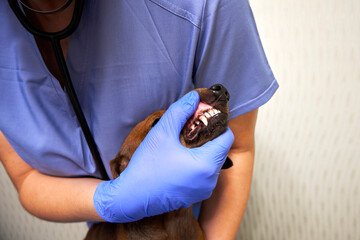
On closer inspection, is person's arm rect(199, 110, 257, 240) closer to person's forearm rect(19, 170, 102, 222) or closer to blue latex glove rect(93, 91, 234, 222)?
blue latex glove rect(93, 91, 234, 222)

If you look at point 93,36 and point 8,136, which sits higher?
point 93,36

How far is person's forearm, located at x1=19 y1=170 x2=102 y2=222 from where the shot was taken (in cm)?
65

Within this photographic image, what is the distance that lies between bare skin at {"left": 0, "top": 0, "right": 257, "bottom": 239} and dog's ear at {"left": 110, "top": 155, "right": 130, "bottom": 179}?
7 centimetres

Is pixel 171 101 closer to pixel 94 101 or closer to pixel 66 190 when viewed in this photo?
pixel 94 101

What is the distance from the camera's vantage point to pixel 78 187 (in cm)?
67

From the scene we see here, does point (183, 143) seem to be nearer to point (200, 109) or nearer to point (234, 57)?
point (200, 109)

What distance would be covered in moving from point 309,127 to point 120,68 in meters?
0.78

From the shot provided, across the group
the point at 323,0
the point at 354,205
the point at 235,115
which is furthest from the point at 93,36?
the point at 354,205

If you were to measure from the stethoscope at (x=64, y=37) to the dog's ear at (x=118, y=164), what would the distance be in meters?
0.05

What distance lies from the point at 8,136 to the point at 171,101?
0.39 metres

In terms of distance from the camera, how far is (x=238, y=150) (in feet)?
2.44

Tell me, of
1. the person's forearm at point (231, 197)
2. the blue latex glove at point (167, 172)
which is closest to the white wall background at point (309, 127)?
the person's forearm at point (231, 197)

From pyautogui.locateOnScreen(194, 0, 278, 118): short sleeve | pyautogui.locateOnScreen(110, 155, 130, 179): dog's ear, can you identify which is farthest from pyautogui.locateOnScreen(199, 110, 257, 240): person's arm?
pyautogui.locateOnScreen(110, 155, 130, 179): dog's ear

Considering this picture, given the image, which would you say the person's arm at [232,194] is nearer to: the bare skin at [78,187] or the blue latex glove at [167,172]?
the bare skin at [78,187]
